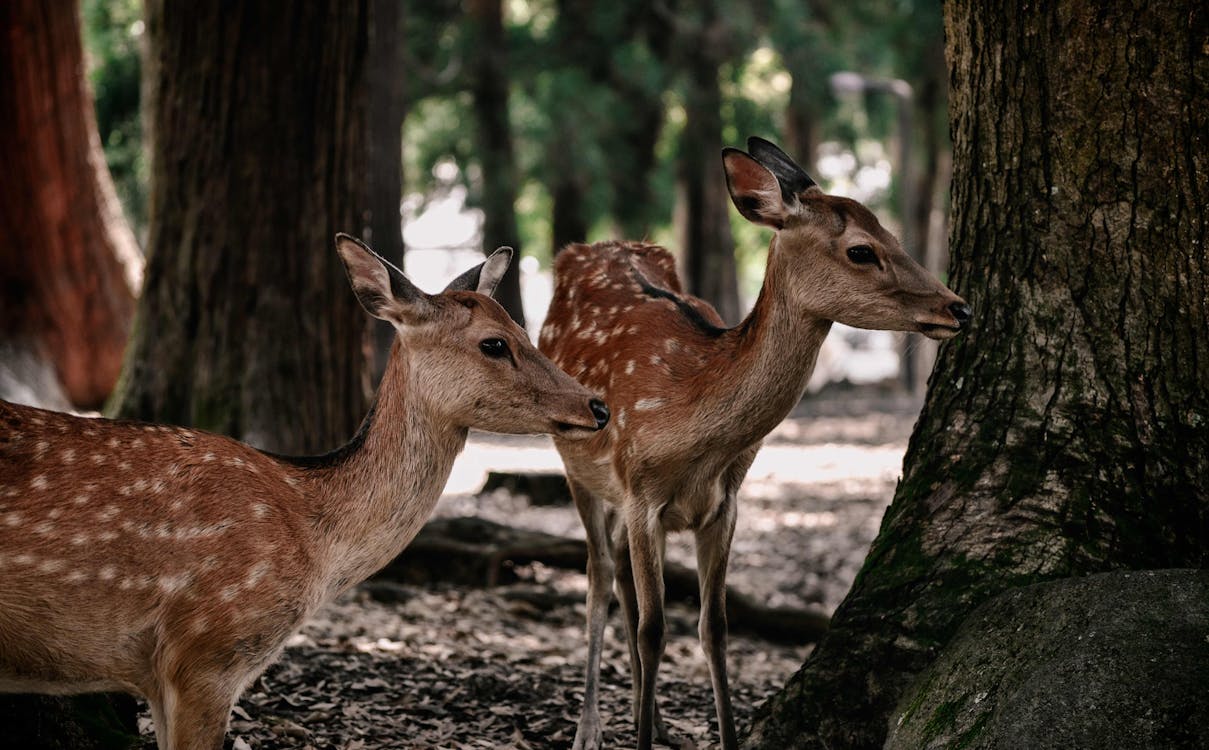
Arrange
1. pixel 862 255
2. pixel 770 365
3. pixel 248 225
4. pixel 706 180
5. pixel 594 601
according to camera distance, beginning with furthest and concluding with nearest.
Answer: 1. pixel 706 180
2. pixel 248 225
3. pixel 594 601
4. pixel 770 365
5. pixel 862 255

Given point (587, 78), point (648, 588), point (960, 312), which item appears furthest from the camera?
point (587, 78)

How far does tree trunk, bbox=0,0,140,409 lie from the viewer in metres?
11.8

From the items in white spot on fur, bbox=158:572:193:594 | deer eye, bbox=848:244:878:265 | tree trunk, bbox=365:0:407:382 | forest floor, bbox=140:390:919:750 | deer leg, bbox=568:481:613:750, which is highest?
tree trunk, bbox=365:0:407:382

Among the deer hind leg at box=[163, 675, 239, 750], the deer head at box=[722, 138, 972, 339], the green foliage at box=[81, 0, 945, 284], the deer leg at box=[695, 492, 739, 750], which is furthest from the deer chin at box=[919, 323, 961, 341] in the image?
the green foliage at box=[81, 0, 945, 284]

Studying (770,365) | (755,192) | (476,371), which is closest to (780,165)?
(755,192)

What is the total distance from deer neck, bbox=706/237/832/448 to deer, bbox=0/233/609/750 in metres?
0.75

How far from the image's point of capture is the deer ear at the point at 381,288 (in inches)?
171

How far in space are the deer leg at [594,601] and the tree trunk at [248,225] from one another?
6.88ft

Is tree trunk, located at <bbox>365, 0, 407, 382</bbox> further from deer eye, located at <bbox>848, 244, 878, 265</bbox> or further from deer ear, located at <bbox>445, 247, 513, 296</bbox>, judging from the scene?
deer eye, located at <bbox>848, 244, 878, 265</bbox>

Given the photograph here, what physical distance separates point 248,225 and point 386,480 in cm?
344

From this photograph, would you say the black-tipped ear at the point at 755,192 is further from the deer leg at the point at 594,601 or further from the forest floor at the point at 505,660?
the forest floor at the point at 505,660

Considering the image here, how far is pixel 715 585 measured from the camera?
17.9 feet

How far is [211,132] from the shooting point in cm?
743

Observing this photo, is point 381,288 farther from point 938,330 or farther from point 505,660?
point 505,660
